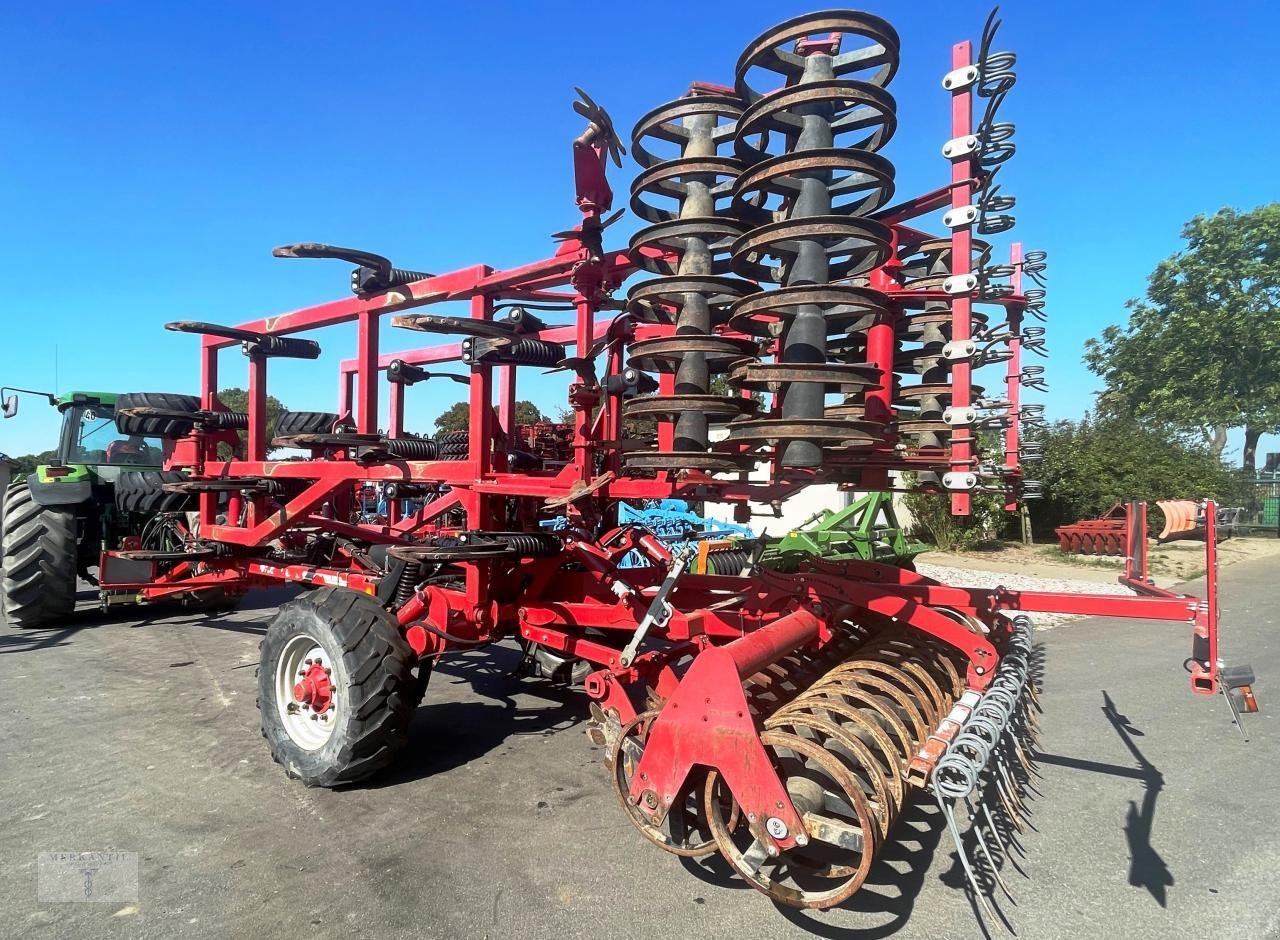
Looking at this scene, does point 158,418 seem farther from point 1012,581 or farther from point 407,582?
point 1012,581

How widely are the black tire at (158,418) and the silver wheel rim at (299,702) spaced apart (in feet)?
9.44

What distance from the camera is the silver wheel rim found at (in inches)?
158

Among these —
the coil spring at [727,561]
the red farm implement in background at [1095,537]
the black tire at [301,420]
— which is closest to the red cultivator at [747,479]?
the black tire at [301,420]

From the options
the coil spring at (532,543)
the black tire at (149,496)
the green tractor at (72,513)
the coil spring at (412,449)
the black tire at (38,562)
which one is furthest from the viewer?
the black tire at (38,562)

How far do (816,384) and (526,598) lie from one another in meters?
2.39

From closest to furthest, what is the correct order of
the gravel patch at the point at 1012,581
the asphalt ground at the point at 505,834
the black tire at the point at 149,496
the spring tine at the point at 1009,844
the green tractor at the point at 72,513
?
1. the asphalt ground at the point at 505,834
2. the spring tine at the point at 1009,844
3. the black tire at the point at 149,496
4. the green tractor at the point at 72,513
5. the gravel patch at the point at 1012,581

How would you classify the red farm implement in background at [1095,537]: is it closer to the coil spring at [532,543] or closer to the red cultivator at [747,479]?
the red cultivator at [747,479]

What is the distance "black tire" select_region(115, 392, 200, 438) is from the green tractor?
0.04 feet

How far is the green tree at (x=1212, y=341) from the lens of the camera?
30484 millimetres

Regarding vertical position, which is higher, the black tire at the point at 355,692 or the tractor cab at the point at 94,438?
the tractor cab at the point at 94,438

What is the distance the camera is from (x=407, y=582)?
4273 mm

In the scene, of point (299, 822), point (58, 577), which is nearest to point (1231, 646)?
point (299, 822)

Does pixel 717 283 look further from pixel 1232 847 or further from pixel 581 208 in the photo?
pixel 1232 847

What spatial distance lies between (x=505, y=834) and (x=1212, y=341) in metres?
37.6
